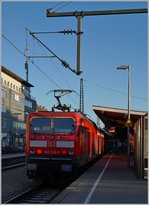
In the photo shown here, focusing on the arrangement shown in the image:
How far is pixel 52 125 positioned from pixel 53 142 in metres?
0.73

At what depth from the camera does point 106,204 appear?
10.7m

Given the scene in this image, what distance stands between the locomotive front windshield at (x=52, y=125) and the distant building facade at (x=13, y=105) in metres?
54.1

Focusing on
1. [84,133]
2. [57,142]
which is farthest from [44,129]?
[84,133]

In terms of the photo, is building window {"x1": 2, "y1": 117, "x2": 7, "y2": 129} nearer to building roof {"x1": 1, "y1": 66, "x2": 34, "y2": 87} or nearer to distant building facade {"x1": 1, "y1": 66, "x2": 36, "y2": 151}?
distant building facade {"x1": 1, "y1": 66, "x2": 36, "y2": 151}

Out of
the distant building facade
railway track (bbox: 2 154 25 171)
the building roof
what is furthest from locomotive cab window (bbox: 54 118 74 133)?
the building roof

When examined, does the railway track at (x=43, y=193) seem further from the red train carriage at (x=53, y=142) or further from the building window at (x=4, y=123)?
the building window at (x=4, y=123)

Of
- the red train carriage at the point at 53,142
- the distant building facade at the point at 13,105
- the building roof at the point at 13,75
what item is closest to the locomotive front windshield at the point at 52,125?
the red train carriage at the point at 53,142

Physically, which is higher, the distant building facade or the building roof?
the building roof

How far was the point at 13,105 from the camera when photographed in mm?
86688

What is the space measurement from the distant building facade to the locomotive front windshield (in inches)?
2130

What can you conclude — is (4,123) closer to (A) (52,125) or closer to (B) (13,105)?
(B) (13,105)

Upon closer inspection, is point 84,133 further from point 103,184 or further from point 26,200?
point 26,200

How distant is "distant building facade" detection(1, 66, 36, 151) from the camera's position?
7688 centimetres

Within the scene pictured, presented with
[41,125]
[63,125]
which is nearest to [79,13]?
[63,125]
